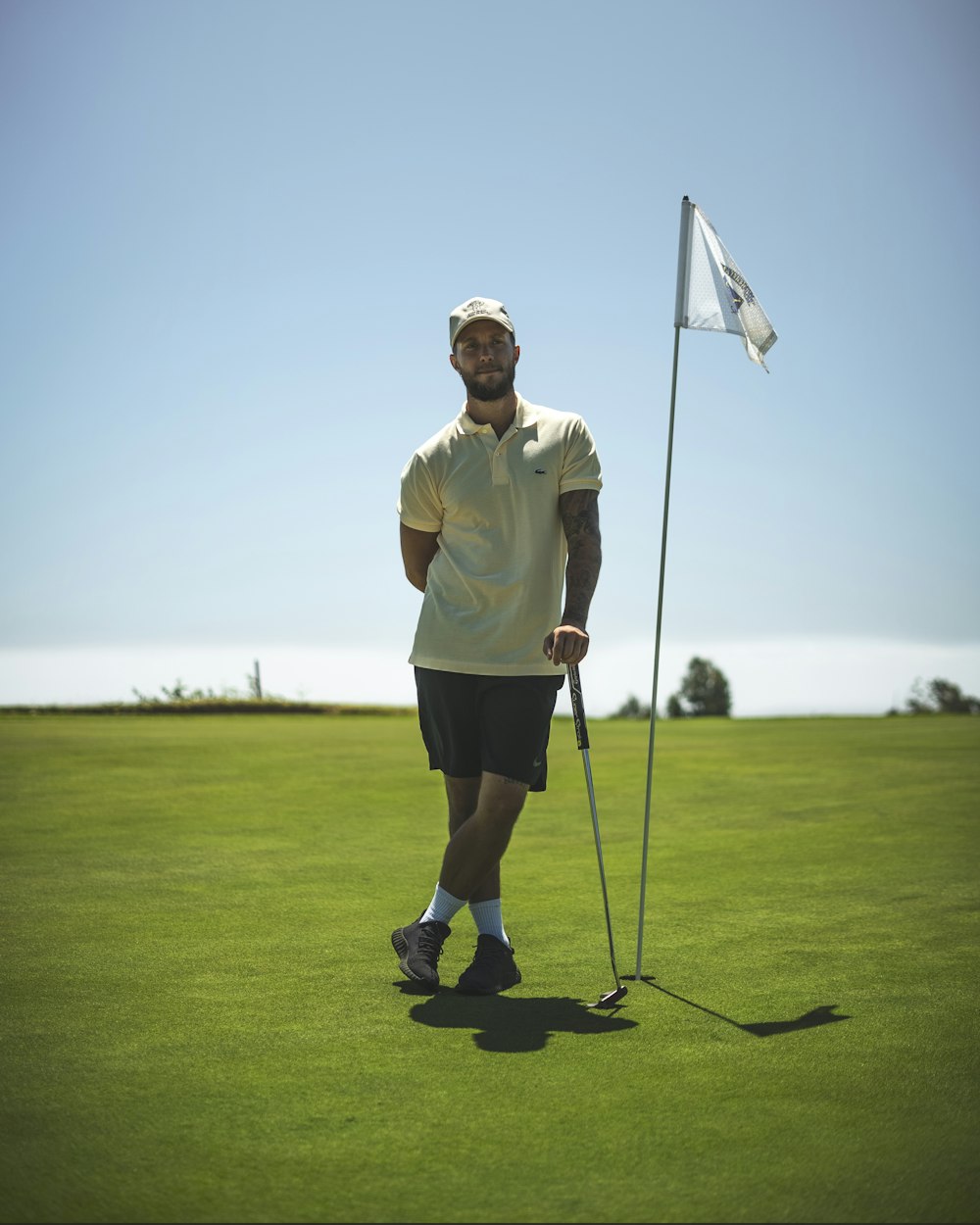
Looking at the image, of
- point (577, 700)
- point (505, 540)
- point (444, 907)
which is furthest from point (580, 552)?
point (444, 907)

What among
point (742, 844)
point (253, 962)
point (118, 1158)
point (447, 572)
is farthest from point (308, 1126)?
point (742, 844)

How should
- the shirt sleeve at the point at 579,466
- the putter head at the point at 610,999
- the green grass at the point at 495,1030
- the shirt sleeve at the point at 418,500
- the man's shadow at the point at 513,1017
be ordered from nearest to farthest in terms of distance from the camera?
the green grass at the point at 495,1030 < the man's shadow at the point at 513,1017 < the putter head at the point at 610,999 < the shirt sleeve at the point at 579,466 < the shirt sleeve at the point at 418,500

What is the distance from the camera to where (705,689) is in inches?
1519

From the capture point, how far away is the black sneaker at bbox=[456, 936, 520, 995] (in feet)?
11.4

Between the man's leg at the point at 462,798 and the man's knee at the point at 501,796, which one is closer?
the man's knee at the point at 501,796

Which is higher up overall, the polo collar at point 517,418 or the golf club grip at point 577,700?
the polo collar at point 517,418

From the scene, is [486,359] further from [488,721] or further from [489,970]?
[489,970]

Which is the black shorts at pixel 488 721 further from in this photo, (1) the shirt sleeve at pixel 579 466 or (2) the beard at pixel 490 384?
(2) the beard at pixel 490 384

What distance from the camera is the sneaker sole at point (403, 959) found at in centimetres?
345

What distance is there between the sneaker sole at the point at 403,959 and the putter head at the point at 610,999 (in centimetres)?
52

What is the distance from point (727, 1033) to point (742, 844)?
3507 mm

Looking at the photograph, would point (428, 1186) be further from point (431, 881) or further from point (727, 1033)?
point (431, 881)

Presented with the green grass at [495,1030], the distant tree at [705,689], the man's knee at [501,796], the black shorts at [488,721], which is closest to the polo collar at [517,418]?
the black shorts at [488,721]

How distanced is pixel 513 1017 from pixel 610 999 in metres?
0.28
